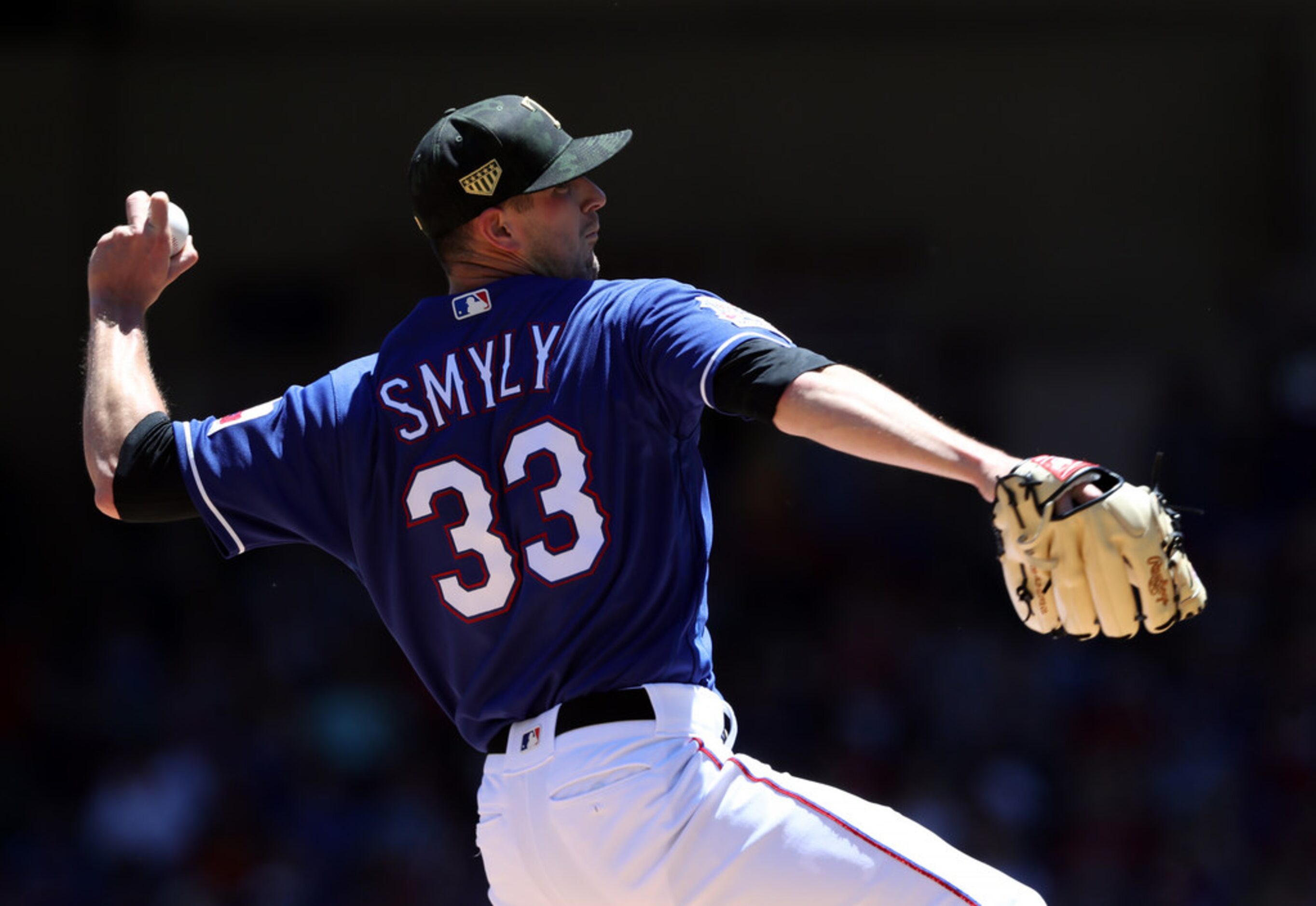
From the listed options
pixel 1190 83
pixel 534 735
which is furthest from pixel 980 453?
pixel 1190 83

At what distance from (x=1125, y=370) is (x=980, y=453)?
579 centimetres

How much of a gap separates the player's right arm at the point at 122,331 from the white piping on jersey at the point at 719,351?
0.87 meters

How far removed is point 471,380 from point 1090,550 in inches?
34.4

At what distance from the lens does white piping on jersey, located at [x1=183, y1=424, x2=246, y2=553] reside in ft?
7.33

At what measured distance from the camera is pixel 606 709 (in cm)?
204

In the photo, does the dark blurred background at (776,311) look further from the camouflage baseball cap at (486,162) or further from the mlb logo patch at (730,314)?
the mlb logo patch at (730,314)

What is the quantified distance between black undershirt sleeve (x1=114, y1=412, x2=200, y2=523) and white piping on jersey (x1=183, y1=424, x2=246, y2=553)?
2 cm

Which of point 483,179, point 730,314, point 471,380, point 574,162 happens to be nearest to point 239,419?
point 471,380

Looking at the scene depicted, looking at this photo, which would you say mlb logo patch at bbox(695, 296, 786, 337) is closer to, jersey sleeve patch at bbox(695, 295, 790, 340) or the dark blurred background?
jersey sleeve patch at bbox(695, 295, 790, 340)

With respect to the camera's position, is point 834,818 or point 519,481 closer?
point 834,818

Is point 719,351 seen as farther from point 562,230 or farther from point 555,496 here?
point 562,230

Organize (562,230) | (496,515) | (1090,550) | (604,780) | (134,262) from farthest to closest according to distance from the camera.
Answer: (134,262), (562,230), (496,515), (604,780), (1090,550)

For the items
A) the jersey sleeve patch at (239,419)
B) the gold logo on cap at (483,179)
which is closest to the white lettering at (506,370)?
the gold logo on cap at (483,179)

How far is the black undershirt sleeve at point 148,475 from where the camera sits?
2.23 metres
